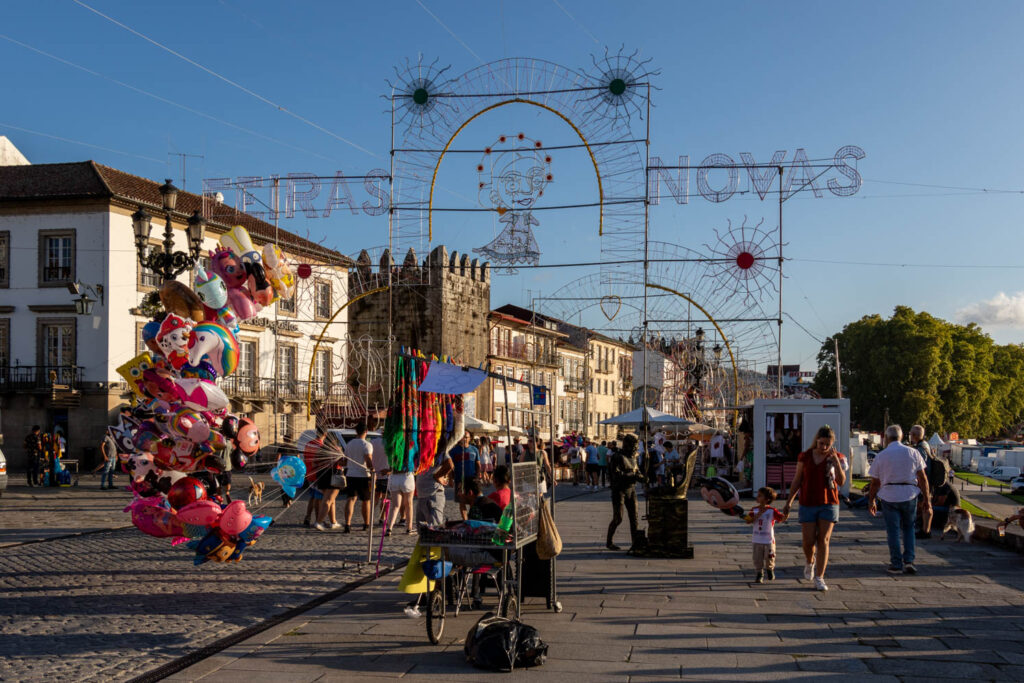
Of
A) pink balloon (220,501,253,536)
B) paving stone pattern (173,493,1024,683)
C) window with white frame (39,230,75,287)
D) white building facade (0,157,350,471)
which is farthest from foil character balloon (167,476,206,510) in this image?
window with white frame (39,230,75,287)

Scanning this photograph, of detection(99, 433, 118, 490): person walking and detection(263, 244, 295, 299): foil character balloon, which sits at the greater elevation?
detection(263, 244, 295, 299): foil character balloon

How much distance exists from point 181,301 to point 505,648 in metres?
5.87

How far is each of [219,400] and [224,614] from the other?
8.01ft

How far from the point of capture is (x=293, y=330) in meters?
42.4

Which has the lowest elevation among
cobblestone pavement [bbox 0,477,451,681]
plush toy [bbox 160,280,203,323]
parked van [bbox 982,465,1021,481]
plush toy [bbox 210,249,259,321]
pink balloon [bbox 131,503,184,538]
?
parked van [bbox 982,465,1021,481]

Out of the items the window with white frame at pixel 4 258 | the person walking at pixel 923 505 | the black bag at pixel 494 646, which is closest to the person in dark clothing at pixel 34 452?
the window with white frame at pixel 4 258

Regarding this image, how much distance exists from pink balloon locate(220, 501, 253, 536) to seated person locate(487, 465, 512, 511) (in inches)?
105

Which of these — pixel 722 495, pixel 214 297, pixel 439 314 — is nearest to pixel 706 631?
pixel 722 495

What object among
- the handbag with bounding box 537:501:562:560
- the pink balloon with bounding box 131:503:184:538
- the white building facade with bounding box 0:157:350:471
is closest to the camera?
the handbag with bounding box 537:501:562:560

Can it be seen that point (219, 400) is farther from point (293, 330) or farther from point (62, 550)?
point (293, 330)

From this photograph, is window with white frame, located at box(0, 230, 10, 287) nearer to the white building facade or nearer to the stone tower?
the white building facade

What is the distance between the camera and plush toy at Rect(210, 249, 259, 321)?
1110 cm

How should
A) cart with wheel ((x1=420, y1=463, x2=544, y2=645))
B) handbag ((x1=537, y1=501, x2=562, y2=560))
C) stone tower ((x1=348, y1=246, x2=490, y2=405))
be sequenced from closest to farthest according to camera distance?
cart with wheel ((x1=420, y1=463, x2=544, y2=645))
handbag ((x1=537, y1=501, x2=562, y2=560))
stone tower ((x1=348, y1=246, x2=490, y2=405))

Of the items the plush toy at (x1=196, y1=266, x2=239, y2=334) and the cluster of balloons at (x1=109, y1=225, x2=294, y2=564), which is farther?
the plush toy at (x1=196, y1=266, x2=239, y2=334)
